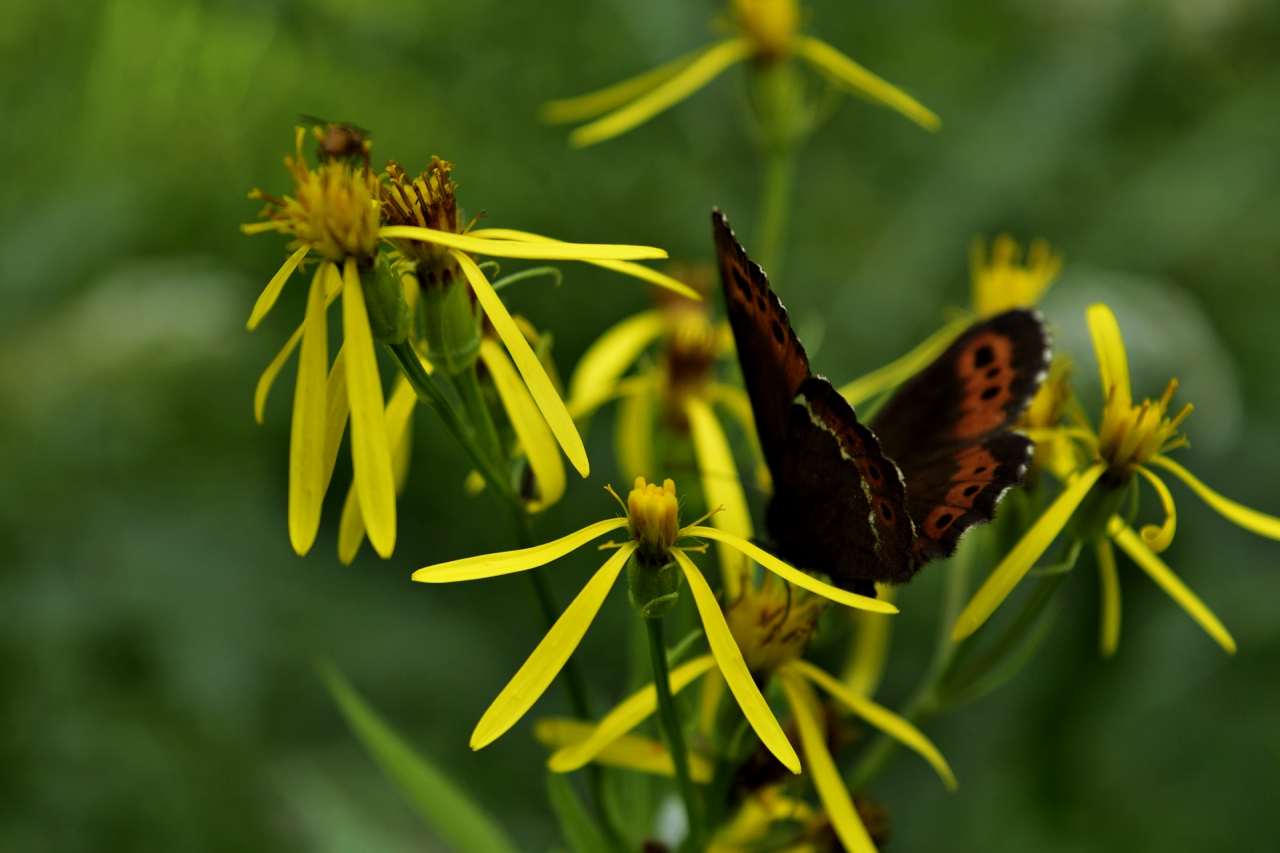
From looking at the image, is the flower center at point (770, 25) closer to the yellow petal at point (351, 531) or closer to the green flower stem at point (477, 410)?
the green flower stem at point (477, 410)

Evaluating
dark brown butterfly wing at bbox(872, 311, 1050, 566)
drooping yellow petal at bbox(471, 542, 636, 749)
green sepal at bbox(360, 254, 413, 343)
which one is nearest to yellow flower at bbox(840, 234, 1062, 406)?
dark brown butterfly wing at bbox(872, 311, 1050, 566)

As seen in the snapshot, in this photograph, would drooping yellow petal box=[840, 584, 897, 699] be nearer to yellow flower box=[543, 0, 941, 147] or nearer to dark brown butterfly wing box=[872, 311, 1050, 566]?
dark brown butterfly wing box=[872, 311, 1050, 566]

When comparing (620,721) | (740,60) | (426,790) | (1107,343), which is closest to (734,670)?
(620,721)

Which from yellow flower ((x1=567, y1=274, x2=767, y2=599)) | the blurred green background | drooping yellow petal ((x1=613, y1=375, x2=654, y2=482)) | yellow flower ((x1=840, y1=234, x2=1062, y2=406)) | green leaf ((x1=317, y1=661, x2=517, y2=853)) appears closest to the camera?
green leaf ((x1=317, y1=661, x2=517, y2=853))

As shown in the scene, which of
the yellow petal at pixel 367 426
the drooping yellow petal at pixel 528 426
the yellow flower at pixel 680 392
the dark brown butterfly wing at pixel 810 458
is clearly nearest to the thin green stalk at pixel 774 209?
the yellow flower at pixel 680 392

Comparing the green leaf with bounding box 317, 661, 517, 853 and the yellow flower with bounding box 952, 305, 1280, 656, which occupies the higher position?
the yellow flower with bounding box 952, 305, 1280, 656

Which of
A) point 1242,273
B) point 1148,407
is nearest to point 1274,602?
point 1242,273
